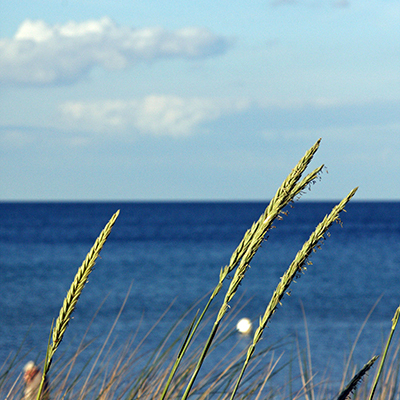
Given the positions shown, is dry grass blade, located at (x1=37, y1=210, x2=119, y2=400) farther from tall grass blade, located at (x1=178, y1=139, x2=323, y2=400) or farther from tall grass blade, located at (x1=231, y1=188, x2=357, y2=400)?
tall grass blade, located at (x1=231, y1=188, x2=357, y2=400)

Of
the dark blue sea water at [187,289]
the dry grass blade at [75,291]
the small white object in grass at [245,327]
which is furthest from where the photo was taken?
the dark blue sea water at [187,289]

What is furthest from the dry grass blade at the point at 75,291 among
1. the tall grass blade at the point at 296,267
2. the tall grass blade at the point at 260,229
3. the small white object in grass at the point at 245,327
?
the small white object in grass at the point at 245,327

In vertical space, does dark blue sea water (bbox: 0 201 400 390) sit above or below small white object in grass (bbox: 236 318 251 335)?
above

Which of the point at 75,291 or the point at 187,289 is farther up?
the point at 187,289

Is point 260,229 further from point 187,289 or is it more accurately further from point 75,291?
point 187,289

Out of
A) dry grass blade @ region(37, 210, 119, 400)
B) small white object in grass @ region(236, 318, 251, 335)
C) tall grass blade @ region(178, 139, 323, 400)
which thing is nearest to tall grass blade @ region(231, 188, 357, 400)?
tall grass blade @ region(178, 139, 323, 400)

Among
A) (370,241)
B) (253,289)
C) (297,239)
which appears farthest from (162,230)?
(253,289)

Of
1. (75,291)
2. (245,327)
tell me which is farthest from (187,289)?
(75,291)

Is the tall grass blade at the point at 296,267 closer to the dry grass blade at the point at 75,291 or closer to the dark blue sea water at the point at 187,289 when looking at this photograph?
the dark blue sea water at the point at 187,289

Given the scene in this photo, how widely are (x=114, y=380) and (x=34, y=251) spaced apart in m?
65.6

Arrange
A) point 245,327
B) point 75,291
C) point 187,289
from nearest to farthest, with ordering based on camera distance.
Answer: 1. point 75,291
2. point 245,327
3. point 187,289

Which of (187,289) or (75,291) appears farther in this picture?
(187,289)

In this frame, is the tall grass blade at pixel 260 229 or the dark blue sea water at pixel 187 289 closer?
the tall grass blade at pixel 260 229

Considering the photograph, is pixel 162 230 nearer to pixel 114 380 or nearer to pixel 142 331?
pixel 142 331
